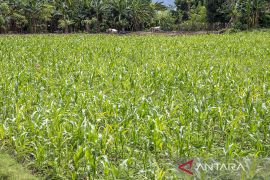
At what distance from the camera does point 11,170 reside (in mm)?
4145

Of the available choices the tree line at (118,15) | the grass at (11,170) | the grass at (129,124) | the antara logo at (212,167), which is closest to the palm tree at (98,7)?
the tree line at (118,15)

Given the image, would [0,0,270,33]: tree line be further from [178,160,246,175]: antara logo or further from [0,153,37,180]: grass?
[178,160,246,175]: antara logo

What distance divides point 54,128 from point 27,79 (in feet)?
13.0

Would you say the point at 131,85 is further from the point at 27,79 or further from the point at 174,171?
the point at 174,171

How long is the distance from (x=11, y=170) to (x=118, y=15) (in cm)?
4483

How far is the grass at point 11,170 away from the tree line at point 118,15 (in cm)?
3302

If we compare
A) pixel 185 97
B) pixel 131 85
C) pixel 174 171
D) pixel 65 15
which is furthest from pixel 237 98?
pixel 65 15

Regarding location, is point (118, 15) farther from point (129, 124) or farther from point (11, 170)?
point (11, 170)

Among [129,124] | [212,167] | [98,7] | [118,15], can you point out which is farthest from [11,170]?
[118,15]

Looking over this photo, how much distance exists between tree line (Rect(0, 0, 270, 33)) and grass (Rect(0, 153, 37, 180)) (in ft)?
108

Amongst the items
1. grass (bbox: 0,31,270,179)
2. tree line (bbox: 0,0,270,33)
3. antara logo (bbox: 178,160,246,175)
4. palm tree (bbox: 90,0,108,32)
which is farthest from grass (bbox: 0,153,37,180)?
palm tree (bbox: 90,0,108,32)

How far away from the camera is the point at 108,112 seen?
18.1 feet

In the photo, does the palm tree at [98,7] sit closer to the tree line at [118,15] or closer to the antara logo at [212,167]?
the tree line at [118,15]

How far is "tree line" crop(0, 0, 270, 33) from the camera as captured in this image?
36312 mm
